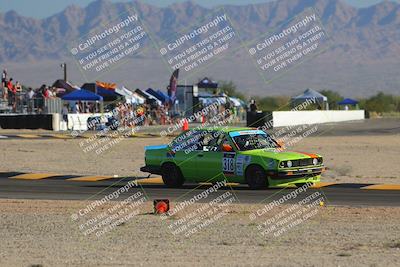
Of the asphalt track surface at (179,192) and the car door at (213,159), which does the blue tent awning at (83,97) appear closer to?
the asphalt track surface at (179,192)

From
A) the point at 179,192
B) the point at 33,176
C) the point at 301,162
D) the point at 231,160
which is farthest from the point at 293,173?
the point at 33,176

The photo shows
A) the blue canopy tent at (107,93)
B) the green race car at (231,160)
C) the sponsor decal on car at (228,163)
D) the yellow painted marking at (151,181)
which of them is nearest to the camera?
the green race car at (231,160)

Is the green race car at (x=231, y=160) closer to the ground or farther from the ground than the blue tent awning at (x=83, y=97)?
closer to the ground

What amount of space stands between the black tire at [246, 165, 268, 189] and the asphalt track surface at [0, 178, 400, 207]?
16 centimetres

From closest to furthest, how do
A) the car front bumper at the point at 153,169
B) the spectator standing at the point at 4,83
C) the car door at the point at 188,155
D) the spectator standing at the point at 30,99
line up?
the car door at the point at 188,155
the car front bumper at the point at 153,169
the spectator standing at the point at 30,99
the spectator standing at the point at 4,83

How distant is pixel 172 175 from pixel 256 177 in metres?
1.97

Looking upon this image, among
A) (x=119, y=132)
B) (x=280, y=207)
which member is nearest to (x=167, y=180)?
(x=280, y=207)

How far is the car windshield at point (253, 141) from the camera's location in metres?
19.0

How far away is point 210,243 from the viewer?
440 inches

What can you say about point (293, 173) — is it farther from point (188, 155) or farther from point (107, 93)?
point (107, 93)

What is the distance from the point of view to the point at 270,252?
1041 centimetres

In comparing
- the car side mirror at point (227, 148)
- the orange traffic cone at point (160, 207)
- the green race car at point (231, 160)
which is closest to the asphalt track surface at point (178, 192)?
the green race car at point (231, 160)

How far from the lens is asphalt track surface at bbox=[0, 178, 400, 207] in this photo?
55.3 ft

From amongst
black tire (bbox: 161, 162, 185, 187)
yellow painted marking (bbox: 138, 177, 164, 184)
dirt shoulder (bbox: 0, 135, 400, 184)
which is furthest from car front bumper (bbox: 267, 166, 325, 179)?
yellow painted marking (bbox: 138, 177, 164, 184)
